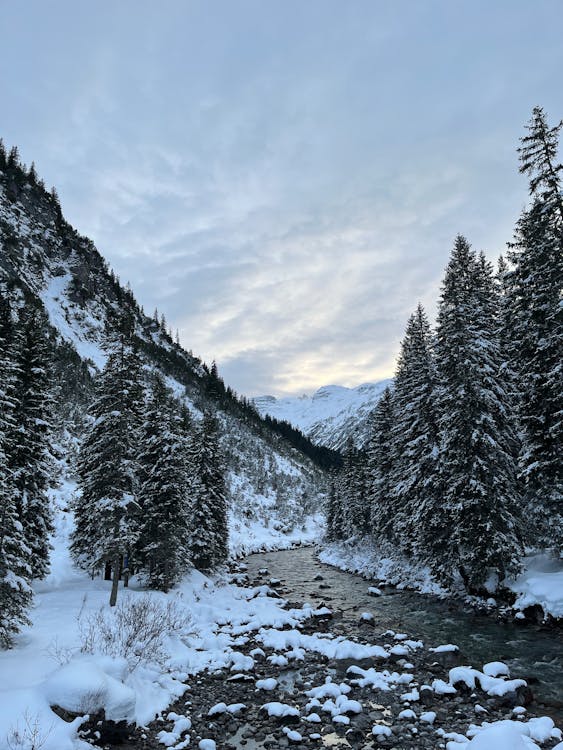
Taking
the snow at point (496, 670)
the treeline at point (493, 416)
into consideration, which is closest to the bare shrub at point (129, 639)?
the snow at point (496, 670)

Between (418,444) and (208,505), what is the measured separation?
1682cm

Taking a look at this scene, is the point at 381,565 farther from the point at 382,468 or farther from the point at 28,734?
the point at 28,734

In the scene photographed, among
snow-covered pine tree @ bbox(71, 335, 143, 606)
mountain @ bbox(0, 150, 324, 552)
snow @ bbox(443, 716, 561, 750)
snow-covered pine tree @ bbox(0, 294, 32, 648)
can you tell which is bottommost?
snow @ bbox(443, 716, 561, 750)

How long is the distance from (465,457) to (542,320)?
25.7 ft

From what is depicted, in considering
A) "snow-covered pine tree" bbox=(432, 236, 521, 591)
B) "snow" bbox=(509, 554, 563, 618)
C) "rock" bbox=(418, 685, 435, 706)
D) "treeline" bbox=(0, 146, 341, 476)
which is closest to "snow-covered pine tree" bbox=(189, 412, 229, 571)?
"snow-covered pine tree" bbox=(432, 236, 521, 591)

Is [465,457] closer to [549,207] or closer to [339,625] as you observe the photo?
[339,625]

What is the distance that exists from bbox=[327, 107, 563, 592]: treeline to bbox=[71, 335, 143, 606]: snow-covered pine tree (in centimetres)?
1660

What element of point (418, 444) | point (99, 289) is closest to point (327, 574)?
point (418, 444)

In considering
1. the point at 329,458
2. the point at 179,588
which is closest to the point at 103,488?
the point at 179,588

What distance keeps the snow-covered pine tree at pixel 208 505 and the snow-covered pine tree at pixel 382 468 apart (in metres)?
13.8

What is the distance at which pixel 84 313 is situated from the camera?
11156cm

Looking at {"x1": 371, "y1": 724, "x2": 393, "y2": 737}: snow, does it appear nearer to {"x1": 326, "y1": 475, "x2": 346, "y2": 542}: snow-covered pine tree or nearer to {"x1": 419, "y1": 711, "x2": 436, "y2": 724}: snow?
{"x1": 419, "y1": 711, "x2": 436, "y2": 724}: snow

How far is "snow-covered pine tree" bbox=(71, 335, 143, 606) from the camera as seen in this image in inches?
827

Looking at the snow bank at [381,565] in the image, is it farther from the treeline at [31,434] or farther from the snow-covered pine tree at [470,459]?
the treeline at [31,434]
